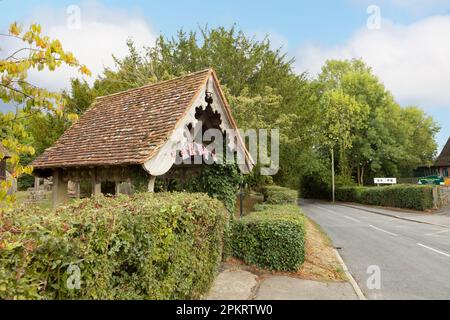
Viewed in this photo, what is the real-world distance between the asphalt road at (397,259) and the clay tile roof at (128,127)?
19.2ft

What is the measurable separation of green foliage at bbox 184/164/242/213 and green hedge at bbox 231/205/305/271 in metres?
1.09

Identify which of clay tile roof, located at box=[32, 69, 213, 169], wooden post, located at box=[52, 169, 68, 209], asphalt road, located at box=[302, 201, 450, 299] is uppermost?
clay tile roof, located at box=[32, 69, 213, 169]

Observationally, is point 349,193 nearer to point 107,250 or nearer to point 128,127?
point 128,127

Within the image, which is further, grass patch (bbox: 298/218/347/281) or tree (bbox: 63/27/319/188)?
tree (bbox: 63/27/319/188)

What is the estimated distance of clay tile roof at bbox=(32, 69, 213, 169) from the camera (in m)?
8.67

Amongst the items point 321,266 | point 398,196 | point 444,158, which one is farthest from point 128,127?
point 444,158

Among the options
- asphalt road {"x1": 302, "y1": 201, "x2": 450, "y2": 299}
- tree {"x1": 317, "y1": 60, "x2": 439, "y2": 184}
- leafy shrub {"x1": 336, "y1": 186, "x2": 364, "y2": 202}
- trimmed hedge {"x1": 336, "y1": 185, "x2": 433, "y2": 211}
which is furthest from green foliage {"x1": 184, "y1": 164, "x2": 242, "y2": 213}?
tree {"x1": 317, "y1": 60, "x2": 439, "y2": 184}

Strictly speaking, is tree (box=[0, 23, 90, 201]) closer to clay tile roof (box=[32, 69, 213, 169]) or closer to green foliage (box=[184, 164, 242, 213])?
clay tile roof (box=[32, 69, 213, 169])

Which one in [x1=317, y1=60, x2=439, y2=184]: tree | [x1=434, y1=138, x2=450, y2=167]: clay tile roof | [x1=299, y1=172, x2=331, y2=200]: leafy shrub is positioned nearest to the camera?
[x1=317, y1=60, x2=439, y2=184]: tree

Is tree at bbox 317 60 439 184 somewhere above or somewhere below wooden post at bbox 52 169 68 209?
above

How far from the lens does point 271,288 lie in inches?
296

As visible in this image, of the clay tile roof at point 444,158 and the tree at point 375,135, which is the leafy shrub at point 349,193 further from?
the clay tile roof at point 444,158

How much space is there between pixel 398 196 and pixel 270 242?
1089 inches

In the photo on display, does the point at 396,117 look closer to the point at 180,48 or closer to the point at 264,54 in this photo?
the point at 264,54
